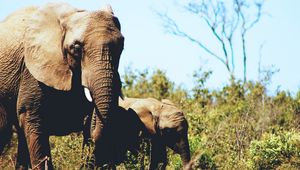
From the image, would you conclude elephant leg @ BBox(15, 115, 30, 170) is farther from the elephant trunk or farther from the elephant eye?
the elephant trunk

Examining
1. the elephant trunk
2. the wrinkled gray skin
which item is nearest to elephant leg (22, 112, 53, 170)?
the wrinkled gray skin

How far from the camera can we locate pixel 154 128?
11633 mm

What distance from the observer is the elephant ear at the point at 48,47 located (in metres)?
7.88

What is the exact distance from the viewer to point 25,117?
796 centimetres

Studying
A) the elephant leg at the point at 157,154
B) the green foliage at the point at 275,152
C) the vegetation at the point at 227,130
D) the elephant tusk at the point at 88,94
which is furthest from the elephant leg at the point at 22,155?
the green foliage at the point at 275,152

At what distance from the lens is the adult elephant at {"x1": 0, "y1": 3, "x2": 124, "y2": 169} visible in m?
7.50

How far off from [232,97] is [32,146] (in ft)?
38.9

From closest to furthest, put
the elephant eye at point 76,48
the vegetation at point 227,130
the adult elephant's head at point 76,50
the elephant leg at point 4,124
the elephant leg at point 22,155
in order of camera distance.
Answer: the adult elephant's head at point 76,50
the elephant eye at point 76,48
the elephant leg at point 4,124
the elephant leg at point 22,155
the vegetation at point 227,130

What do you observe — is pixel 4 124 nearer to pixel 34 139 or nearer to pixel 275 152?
pixel 34 139

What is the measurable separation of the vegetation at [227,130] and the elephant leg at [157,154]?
0.11 metres

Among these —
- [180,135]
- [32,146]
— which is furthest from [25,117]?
[180,135]

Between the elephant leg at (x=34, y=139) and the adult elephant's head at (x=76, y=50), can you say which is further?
the elephant leg at (x=34, y=139)

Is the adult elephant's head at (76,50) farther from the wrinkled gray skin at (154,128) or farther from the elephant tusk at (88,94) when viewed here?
the wrinkled gray skin at (154,128)

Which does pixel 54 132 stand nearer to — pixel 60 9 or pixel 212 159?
pixel 60 9
